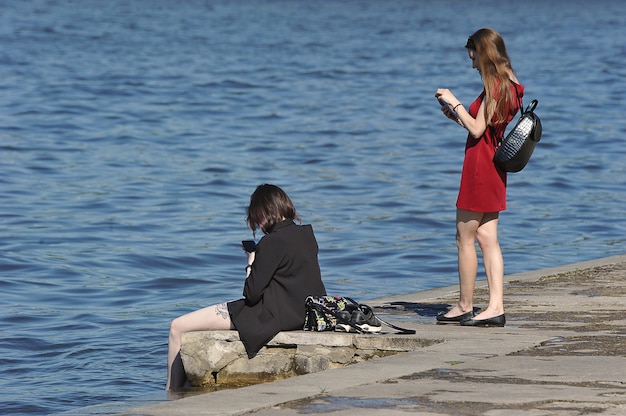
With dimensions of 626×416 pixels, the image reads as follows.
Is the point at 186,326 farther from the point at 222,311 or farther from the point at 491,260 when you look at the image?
the point at 491,260

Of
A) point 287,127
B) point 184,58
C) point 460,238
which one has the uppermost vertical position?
point 184,58

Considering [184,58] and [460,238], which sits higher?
[184,58]

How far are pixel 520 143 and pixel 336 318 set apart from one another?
1483 millimetres

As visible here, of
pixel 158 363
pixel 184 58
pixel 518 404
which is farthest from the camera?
pixel 184 58

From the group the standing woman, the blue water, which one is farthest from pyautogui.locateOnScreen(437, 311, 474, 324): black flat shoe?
the blue water

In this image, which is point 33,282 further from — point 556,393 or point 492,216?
point 556,393

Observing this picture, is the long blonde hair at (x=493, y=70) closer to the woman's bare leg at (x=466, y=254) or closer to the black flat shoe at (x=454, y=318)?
the woman's bare leg at (x=466, y=254)

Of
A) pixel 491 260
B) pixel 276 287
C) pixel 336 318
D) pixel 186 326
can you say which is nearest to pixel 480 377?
pixel 336 318

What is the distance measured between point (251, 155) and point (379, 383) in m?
16.7

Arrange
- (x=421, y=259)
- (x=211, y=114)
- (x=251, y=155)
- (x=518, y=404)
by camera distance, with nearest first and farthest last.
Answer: (x=518, y=404) → (x=421, y=259) → (x=251, y=155) → (x=211, y=114)

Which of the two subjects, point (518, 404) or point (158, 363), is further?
point (158, 363)

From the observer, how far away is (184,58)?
140 ft

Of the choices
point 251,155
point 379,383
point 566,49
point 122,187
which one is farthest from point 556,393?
point 566,49

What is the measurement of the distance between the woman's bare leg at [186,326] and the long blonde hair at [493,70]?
6.34ft
